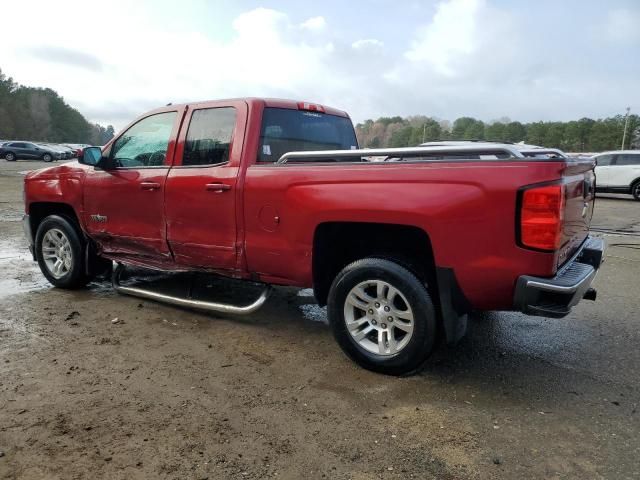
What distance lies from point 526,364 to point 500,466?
4.57ft

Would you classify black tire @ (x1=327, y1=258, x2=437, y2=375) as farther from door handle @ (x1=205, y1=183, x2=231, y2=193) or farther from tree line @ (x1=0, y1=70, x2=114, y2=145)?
tree line @ (x1=0, y1=70, x2=114, y2=145)

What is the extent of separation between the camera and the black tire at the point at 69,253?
5.28 metres

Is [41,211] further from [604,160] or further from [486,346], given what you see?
[604,160]

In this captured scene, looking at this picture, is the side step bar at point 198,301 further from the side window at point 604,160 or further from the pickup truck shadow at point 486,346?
the side window at point 604,160

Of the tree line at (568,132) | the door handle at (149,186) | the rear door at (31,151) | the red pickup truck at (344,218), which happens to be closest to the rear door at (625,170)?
the red pickup truck at (344,218)

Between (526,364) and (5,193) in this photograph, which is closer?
(526,364)

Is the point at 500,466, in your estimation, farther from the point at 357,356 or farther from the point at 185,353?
the point at 185,353

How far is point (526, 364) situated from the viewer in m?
3.68

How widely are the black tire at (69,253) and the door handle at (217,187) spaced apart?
209 centimetres

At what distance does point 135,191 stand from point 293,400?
2.58 m

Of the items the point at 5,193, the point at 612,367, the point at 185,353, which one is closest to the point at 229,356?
the point at 185,353

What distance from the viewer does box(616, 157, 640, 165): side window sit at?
17375 millimetres

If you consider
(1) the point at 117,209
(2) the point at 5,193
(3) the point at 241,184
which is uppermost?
(3) the point at 241,184

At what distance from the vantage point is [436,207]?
9.83ft
